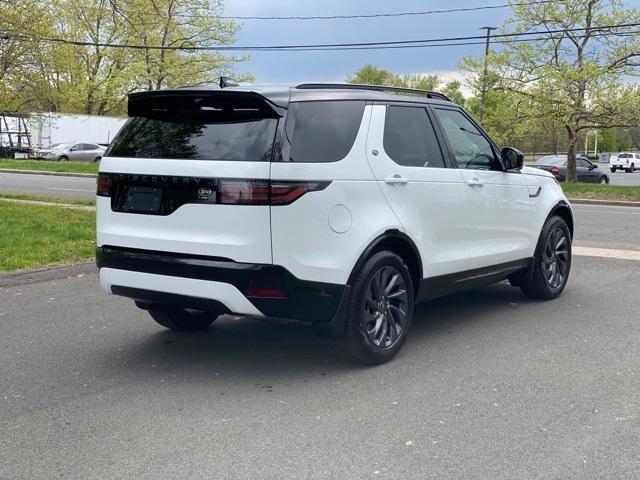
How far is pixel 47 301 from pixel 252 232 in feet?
11.6

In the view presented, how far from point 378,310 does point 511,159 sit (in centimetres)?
230

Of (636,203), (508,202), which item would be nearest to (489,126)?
(636,203)

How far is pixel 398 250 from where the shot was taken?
17.0ft

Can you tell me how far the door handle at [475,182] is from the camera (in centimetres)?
588

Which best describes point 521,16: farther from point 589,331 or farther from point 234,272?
point 234,272

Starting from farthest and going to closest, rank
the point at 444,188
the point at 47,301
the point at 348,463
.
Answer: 1. the point at 47,301
2. the point at 444,188
3. the point at 348,463

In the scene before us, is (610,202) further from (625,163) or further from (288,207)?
(625,163)

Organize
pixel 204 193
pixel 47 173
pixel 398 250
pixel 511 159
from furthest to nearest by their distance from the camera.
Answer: pixel 47 173, pixel 511 159, pixel 398 250, pixel 204 193

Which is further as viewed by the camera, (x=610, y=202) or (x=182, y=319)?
→ (x=610, y=202)

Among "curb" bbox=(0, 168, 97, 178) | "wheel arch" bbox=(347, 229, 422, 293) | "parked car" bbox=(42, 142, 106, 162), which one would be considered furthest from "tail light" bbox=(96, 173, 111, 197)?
"parked car" bbox=(42, 142, 106, 162)

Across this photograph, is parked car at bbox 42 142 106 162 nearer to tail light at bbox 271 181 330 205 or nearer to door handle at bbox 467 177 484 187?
door handle at bbox 467 177 484 187

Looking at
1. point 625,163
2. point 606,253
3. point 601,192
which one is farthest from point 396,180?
point 625,163

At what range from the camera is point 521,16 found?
2544 centimetres

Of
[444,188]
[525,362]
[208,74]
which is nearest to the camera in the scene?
[525,362]
